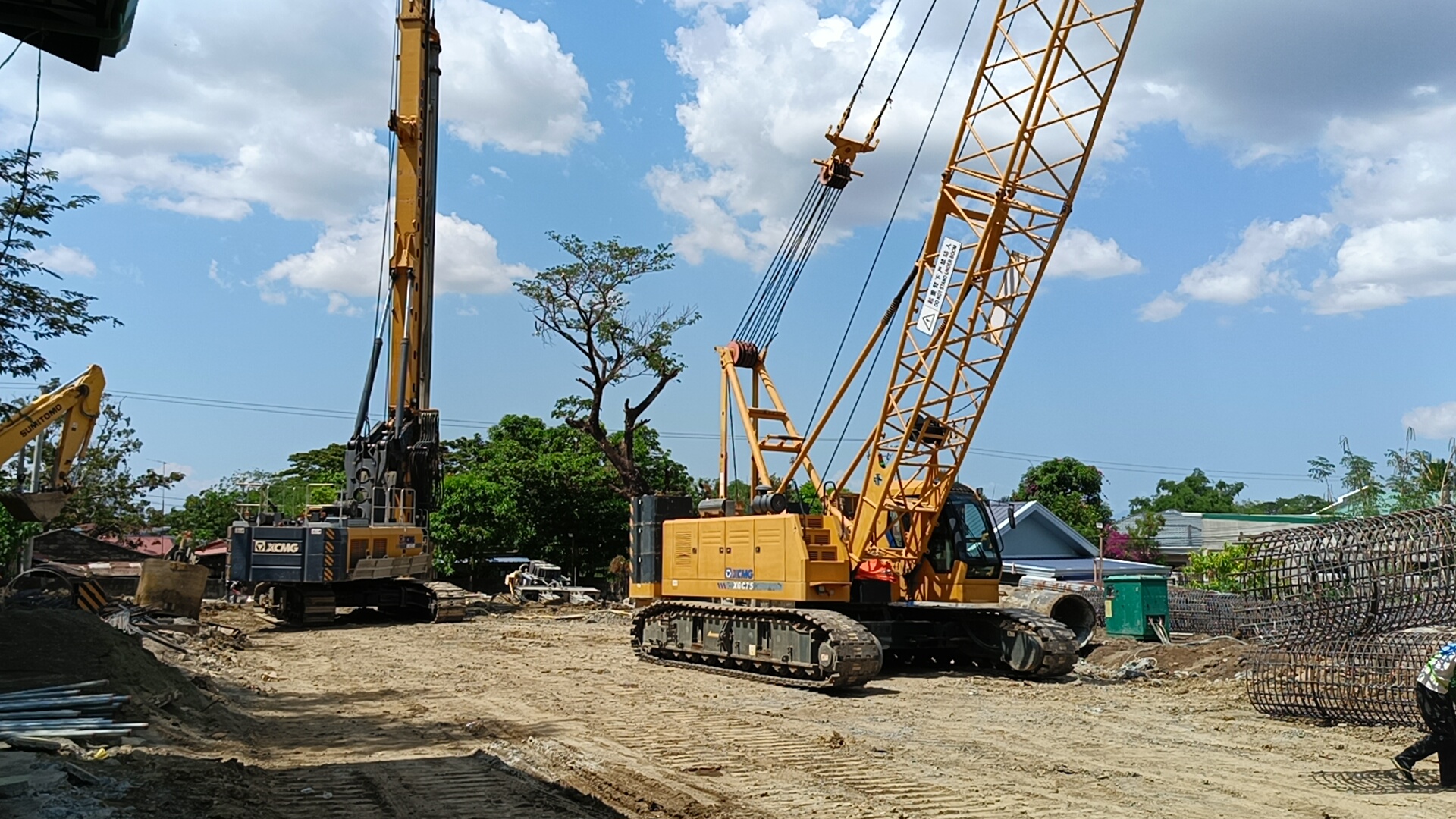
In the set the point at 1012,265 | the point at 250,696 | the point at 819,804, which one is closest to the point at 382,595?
the point at 250,696

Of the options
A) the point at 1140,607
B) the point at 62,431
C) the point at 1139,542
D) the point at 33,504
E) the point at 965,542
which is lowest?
the point at 1140,607

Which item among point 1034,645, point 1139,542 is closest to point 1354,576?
point 1034,645

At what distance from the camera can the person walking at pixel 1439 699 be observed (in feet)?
26.3

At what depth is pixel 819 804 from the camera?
749cm

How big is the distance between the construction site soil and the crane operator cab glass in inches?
56.3

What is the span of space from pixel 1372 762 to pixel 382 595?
1977cm

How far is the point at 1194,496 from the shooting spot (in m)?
90.2

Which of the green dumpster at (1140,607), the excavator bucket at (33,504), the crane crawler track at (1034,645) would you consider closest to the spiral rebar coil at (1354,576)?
the crane crawler track at (1034,645)

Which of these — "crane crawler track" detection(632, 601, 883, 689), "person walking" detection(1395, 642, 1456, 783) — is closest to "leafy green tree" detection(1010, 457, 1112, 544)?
"crane crawler track" detection(632, 601, 883, 689)

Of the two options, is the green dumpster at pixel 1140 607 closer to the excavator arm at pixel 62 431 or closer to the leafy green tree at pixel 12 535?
the excavator arm at pixel 62 431

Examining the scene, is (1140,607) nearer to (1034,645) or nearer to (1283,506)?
(1034,645)

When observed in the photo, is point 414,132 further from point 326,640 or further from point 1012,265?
point 1012,265

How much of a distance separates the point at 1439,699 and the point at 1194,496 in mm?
87898

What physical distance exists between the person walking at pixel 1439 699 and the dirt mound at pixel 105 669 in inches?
355
